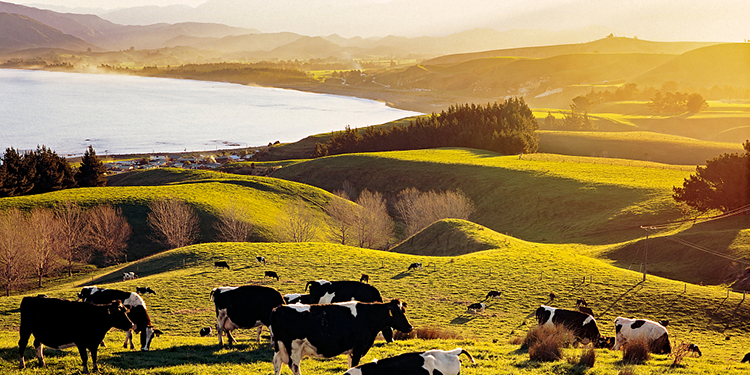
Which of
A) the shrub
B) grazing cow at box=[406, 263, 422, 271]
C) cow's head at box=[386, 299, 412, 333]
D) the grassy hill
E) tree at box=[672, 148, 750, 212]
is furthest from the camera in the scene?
the grassy hill

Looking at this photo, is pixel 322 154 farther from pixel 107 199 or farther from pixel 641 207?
pixel 641 207

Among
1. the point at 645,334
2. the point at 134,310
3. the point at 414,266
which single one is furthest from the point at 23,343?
the point at 414,266

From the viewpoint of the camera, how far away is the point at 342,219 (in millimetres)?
73562

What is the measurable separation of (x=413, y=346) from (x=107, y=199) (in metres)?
61.0

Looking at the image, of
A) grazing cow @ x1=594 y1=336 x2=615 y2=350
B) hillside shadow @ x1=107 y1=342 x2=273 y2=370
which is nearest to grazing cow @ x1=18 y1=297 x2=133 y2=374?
hillside shadow @ x1=107 y1=342 x2=273 y2=370

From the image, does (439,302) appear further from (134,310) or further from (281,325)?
(281,325)

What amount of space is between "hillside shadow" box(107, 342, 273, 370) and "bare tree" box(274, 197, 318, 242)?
4516 cm

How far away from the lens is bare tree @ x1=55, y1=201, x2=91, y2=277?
53188 millimetres

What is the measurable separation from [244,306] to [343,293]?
4.71 meters

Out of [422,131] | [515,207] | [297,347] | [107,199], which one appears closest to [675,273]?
[515,207]

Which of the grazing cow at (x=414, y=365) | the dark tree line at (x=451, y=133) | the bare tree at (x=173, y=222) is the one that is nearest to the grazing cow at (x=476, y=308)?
the grazing cow at (x=414, y=365)

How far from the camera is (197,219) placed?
6669cm

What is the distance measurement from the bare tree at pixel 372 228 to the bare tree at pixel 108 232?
30569mm

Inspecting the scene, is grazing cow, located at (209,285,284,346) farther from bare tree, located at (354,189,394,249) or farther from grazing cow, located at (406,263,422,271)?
bare tree, located at (354,189,394,249)
